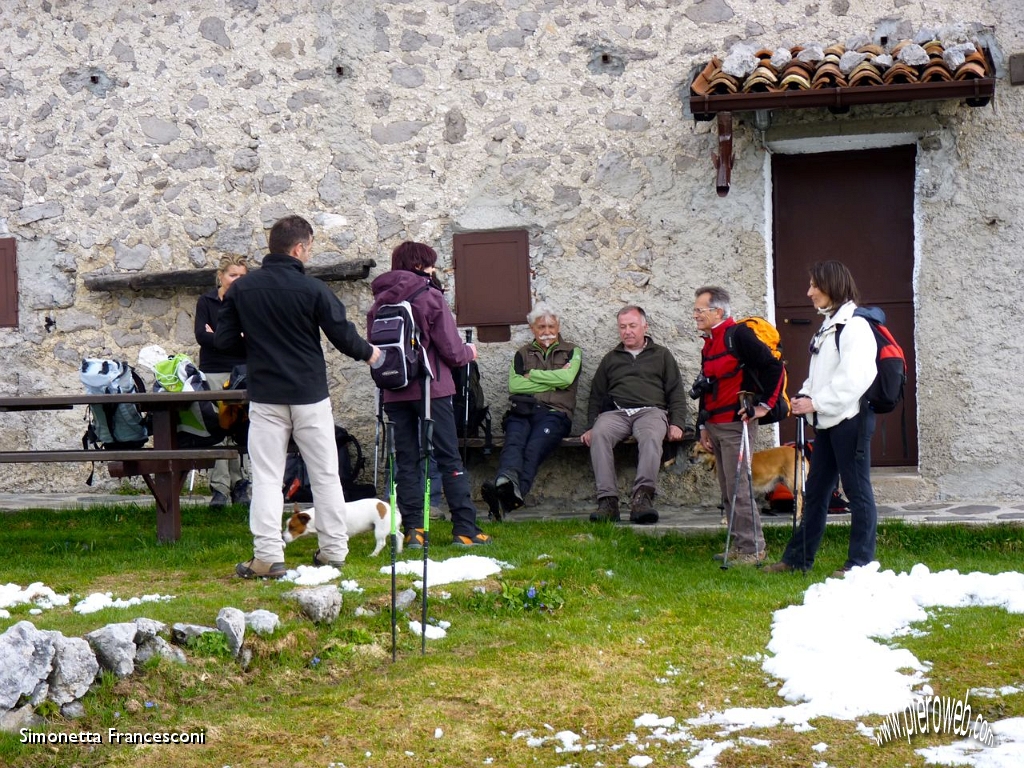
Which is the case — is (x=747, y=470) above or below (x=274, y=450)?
below

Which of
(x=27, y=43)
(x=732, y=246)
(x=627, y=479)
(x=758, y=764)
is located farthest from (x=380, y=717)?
(x=27, y=43)

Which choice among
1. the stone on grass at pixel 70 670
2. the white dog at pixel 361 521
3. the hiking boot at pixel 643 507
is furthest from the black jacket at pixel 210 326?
the stone on grass at pixel 70 670

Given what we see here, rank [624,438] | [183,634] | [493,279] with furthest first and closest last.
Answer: [493,279] → [624,438] → [183,634]

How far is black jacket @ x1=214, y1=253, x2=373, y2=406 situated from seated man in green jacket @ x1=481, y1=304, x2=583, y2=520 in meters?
2.33

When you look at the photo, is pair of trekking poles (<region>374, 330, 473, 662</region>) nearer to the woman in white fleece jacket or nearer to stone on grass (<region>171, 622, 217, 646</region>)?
stone on grass (<region>171, 622, 217, 646</region>)

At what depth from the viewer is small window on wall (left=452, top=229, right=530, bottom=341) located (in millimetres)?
8773

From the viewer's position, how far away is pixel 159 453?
6.88 meters

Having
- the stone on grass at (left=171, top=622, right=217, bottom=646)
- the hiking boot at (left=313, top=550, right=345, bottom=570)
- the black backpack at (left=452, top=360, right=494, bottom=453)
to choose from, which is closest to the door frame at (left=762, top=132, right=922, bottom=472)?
the black backpack at (left=452, top=360, right=494, bottom=453)

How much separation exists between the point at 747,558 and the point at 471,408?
7.99ft

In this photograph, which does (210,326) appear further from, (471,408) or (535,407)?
(535,407)

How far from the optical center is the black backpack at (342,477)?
8.42 metres

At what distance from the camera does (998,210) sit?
26.7 ft

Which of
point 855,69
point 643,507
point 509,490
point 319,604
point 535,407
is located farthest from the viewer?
point 535,407

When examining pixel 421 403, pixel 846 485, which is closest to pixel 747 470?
pixel 846 485
